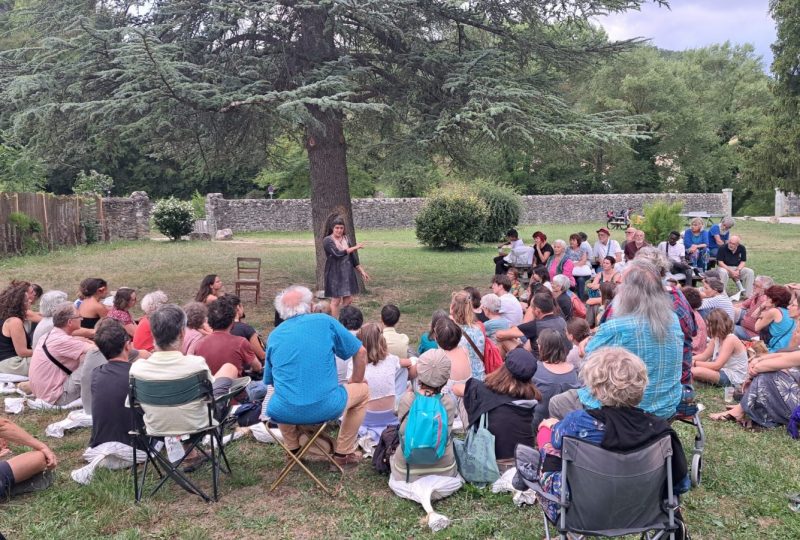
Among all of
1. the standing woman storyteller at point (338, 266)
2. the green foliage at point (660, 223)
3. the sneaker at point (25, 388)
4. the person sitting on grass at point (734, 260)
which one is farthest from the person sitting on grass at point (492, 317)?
the green foliage at point (660, 223)

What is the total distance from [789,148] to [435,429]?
80.0 ft

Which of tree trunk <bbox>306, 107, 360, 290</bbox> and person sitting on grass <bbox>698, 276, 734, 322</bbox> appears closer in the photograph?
person sitting on grass <bbox>698, 276, 734, 322</bbox>

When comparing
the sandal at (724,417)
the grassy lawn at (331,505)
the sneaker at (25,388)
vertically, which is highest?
the sneaker at (25,388)

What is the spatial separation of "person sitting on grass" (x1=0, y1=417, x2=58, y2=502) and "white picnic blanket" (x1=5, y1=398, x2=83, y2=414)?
1.53 metres

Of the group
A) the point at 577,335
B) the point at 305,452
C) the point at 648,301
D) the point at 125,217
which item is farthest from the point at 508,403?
the point at 125,217

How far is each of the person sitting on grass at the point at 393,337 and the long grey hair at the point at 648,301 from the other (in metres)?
2.03

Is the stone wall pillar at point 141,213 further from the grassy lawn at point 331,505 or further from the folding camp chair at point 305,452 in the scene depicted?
the folding camp chair at point 305,452

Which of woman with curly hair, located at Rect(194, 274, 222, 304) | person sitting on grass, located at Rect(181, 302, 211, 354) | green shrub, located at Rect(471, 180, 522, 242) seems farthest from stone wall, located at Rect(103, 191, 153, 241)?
person sitting on grass, located at Rect(181, 302, 211, 354)

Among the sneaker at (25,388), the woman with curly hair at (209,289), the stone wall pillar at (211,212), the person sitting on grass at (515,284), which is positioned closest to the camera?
the sneaker at (25,388)

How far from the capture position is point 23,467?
12.2 ft

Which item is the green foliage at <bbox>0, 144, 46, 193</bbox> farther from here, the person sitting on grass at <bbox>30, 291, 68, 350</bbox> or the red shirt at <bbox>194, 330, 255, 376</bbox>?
the red shirt at <bbox>194, 330, 255, 376</bbox>

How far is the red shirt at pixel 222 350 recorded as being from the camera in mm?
4703

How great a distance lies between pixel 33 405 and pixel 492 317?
4059 millimetres

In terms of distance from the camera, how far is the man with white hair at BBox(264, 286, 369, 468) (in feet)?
12.3
